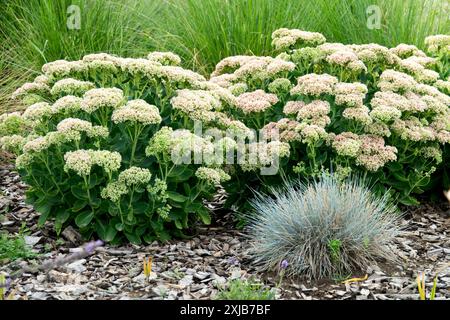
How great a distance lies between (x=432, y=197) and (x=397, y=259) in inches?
48.0

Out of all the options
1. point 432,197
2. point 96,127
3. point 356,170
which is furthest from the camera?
point 432,197

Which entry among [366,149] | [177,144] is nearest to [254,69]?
[366,149]

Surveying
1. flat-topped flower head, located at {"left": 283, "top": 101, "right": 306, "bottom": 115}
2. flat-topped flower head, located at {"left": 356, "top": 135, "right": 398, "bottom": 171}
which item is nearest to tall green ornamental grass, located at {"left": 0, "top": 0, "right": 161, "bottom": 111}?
flat-topped flower head, located at {"left": 283, "top": 101, "right": 306, "bottom": 115}

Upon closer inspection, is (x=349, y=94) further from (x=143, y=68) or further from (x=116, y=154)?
(x=116, y=154)

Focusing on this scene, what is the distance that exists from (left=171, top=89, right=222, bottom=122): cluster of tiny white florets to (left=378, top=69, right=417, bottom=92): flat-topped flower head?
4.16 ft

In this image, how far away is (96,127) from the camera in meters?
4.12

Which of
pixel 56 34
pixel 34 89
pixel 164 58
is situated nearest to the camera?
pixel 34 89

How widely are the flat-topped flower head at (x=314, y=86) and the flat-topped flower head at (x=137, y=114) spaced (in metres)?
1.04

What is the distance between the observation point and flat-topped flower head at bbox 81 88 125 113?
160 inches

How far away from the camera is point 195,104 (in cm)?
423

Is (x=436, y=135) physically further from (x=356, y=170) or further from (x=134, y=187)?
(x=134, y=187)

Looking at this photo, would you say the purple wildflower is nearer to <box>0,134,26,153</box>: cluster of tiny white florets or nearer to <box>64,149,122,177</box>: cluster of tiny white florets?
<box>64,149,122,177</box>: cluster of tiny white florets

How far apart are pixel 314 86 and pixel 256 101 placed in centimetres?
39
